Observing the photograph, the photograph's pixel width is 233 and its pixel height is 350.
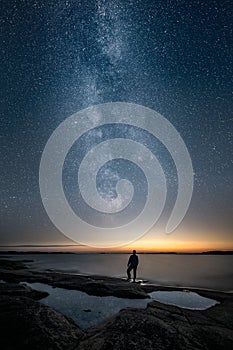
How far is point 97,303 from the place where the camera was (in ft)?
50.1

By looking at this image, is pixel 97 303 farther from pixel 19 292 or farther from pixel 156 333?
pixel 156 333

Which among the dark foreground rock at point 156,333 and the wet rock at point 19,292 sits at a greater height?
the dark foreground rock at point 156,333

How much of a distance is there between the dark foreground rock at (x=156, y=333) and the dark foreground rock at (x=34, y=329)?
92 cm

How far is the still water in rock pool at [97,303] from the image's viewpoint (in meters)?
12.5

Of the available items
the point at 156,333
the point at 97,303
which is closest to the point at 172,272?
the point at 97,303

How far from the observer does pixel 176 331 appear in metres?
8.32

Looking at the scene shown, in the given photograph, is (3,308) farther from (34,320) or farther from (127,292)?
(127,292)

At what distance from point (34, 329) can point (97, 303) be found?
7169mm

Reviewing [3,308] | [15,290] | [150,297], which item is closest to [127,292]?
[150,297]

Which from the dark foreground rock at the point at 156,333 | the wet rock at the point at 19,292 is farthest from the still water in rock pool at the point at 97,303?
the dark foreground rock at the point at 156,333

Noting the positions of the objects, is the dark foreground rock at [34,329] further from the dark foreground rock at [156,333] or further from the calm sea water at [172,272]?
the calm sea water at [172,272]

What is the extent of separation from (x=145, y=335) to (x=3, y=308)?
645 centimetres

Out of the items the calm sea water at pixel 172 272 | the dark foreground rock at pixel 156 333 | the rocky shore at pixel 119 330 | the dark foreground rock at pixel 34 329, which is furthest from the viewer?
the calm sea water at pixel 172 272

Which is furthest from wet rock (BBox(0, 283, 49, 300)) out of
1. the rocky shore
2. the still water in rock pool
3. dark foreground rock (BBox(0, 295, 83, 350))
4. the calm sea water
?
the calm sea water
